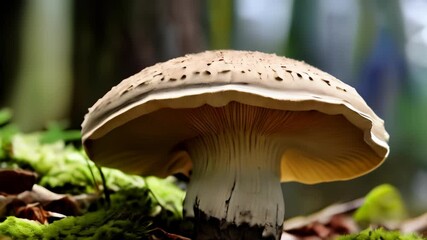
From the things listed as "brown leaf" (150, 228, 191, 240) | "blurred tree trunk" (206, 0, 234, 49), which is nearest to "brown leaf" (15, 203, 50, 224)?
"brown leaf" (150, 228, 191, 240)

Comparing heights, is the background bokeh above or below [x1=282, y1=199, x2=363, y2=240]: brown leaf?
above

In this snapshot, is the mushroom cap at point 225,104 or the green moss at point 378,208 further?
the green moss at point 378,208

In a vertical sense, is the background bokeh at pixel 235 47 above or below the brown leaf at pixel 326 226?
above

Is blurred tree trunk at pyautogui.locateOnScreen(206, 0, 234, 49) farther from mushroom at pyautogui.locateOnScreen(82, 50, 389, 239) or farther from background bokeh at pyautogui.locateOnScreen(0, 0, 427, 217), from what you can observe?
mushroom at pyautogui.locateOnScreen(82, 50, 389, 239)

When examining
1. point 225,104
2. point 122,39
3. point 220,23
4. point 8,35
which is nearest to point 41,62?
point 8,35

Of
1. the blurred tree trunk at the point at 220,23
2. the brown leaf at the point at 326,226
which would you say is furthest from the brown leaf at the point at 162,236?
the blurred tree trunk at the point at 220,23

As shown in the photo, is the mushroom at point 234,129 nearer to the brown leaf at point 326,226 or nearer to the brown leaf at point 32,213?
the brown leaf at point 32,213
